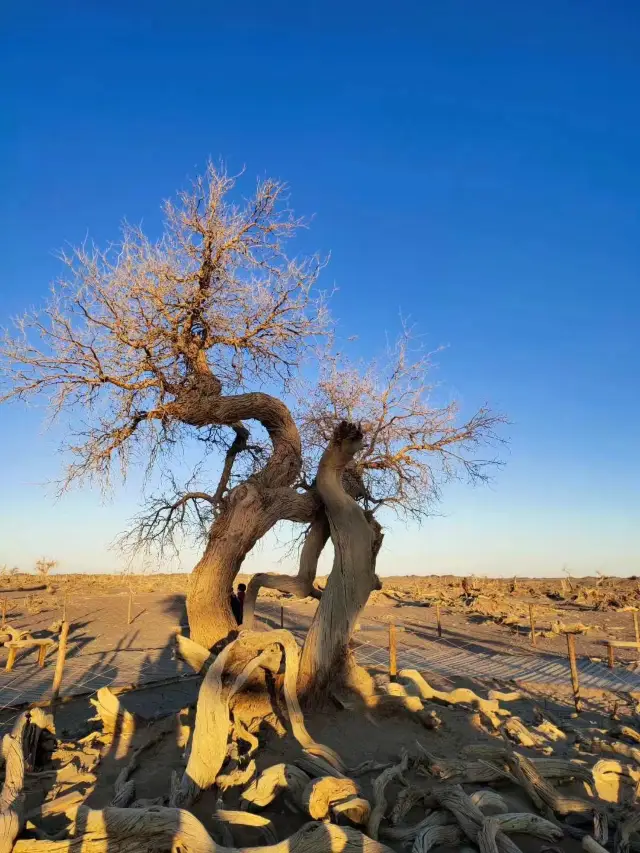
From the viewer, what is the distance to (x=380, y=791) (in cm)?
480

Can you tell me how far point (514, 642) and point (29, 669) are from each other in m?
12.0

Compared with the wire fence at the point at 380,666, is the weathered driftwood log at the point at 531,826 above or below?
above

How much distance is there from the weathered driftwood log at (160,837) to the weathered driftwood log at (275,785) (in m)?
0.83

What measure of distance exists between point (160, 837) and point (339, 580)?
3807mm

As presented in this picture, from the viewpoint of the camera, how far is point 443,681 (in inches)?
444

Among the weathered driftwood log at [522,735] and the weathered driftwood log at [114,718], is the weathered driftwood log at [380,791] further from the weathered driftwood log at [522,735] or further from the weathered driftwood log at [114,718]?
the weathered driftwood log at [114,718]

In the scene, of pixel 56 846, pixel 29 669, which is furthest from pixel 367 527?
pixel 29 669

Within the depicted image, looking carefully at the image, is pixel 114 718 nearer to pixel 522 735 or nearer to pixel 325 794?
pixel 325 794

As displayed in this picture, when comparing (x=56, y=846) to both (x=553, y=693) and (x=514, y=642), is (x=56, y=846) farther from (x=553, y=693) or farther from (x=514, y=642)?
(x=514, y=642)

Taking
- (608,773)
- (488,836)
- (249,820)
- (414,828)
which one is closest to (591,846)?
(488,836)

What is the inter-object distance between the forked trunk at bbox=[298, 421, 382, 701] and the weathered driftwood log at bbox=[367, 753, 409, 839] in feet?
5.15

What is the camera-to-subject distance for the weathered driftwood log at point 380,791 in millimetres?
4375

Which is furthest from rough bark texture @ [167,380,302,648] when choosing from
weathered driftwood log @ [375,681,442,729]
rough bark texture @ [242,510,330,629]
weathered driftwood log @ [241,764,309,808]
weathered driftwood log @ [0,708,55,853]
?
weathered driftwood log @ [241,764,309,808]

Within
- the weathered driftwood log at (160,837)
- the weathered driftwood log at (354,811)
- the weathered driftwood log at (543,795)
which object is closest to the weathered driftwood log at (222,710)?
the weathered driftwood log at (160,837)
